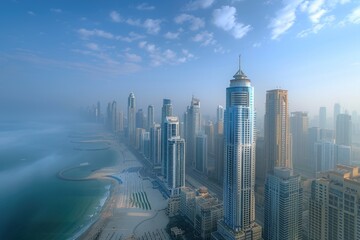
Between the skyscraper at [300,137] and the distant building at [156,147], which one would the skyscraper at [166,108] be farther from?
the skyscraper at [300,137]

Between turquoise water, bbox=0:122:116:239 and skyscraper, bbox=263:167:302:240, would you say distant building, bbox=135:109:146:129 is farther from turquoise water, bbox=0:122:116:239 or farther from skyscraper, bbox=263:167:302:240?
skyscraper, bbox=263:167:302:240

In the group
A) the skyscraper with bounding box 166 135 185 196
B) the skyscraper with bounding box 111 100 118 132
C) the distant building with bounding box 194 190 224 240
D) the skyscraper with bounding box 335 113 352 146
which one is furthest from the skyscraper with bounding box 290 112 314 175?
the skyscraper with bounding box 111 100 118 132

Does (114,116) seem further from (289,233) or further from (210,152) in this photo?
(289,233)

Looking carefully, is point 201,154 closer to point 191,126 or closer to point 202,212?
point 191,126

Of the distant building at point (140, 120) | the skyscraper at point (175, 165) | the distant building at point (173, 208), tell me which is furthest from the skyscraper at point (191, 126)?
the distant building at point (140, 120)

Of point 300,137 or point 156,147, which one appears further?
point 156,147

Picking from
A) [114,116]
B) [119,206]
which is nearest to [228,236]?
A: [119,206]

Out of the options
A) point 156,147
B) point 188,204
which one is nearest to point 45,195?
point 188,204
